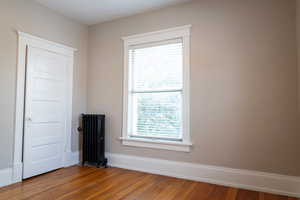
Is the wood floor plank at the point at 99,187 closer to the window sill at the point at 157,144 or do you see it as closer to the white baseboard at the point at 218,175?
the white baseboard at the point at 218,175

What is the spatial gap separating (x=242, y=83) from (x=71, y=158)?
318 cm

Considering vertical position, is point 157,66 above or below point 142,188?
above

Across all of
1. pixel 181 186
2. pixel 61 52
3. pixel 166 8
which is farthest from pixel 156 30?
pixel 181 186

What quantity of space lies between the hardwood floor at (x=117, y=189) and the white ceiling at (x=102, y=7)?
2.74 metres

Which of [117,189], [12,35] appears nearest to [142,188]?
[117,189]

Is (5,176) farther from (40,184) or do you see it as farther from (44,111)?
(44,111)

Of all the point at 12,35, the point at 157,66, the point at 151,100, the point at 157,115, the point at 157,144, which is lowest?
the point at 157,144

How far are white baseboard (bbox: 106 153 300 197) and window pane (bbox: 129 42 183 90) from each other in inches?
49.0

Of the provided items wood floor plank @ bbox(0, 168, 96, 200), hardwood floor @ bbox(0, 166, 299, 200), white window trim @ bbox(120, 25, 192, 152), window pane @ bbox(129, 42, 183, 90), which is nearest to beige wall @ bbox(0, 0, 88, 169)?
wood floor plank @ bbox(0, 168, 96, 200)

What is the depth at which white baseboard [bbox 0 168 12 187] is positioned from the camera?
2687 mm

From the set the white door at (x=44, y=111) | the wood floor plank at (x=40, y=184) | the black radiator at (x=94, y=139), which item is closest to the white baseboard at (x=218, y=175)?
the black radiator at (x=94, y=139)

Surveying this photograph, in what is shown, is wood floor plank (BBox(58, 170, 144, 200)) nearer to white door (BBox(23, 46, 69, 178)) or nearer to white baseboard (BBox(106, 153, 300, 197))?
white baseboard (BBox(106, 153, 300, 197))

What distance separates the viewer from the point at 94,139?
3.59 metres

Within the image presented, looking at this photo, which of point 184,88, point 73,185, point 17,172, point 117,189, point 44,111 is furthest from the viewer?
point 44,111
